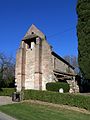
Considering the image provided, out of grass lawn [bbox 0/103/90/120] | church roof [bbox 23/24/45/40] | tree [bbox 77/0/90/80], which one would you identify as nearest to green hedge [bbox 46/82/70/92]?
tree [bbox 77/0/90/80]

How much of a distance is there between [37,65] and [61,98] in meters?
18.7

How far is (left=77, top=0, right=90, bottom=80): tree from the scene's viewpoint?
91.4 feet

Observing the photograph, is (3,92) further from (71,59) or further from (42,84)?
(71,59)

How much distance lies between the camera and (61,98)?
2422cm

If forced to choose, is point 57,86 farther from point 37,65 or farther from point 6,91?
point 6,91

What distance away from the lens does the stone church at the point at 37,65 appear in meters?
41.8

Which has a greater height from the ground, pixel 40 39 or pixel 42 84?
pixel 40 39

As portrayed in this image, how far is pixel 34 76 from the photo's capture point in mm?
42688

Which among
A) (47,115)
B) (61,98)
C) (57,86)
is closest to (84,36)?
(61,98)

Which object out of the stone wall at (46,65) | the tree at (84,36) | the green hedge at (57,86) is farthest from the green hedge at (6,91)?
the tree at (84,36)

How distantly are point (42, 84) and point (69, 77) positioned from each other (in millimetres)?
4724

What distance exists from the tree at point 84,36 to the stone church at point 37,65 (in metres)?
13.2

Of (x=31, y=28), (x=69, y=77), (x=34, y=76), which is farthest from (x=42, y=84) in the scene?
(x=31, y=28)

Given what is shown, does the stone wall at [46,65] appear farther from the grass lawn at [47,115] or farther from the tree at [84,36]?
the grass lawn at [47,115]
